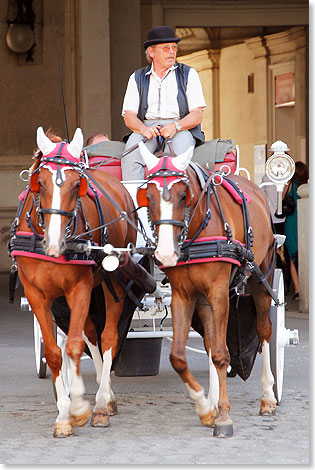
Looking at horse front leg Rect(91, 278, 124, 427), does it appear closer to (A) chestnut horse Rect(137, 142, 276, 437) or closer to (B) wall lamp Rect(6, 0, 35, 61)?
(A) chestnut horse Rect(137, 142, 276, 437)

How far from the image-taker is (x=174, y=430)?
5.79 metres

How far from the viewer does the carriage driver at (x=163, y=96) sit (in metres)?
6.51

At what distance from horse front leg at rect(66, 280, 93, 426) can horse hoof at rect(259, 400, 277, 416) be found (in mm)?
1194

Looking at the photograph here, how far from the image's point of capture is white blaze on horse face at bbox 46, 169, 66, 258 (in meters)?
5.17

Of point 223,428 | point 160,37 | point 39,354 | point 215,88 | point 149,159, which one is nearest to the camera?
point 149,159

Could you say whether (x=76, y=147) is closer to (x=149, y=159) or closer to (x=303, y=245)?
(x=149, y=159)

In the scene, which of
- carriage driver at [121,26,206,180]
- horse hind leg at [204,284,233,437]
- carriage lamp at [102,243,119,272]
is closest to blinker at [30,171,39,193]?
carriage lamp at [102,243,119,272]

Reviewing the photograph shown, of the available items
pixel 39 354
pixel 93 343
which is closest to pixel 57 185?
pixel 93 343

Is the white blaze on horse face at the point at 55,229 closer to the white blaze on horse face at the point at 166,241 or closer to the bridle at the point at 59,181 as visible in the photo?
the bridle at the point at 59,181

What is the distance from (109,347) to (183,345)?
698mm

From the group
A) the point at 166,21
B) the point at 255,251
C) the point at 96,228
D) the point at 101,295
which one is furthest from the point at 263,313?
the point at 166,21

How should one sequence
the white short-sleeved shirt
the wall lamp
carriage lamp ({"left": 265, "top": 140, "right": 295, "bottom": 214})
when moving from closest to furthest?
the white short-sleeved shirt → carriage lamp ({"left": 265, "top": 140, "right": 295, "bottom": 214}) → the wall lamp

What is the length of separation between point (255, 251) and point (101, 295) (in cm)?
104

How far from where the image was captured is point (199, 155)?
6.63 metres
